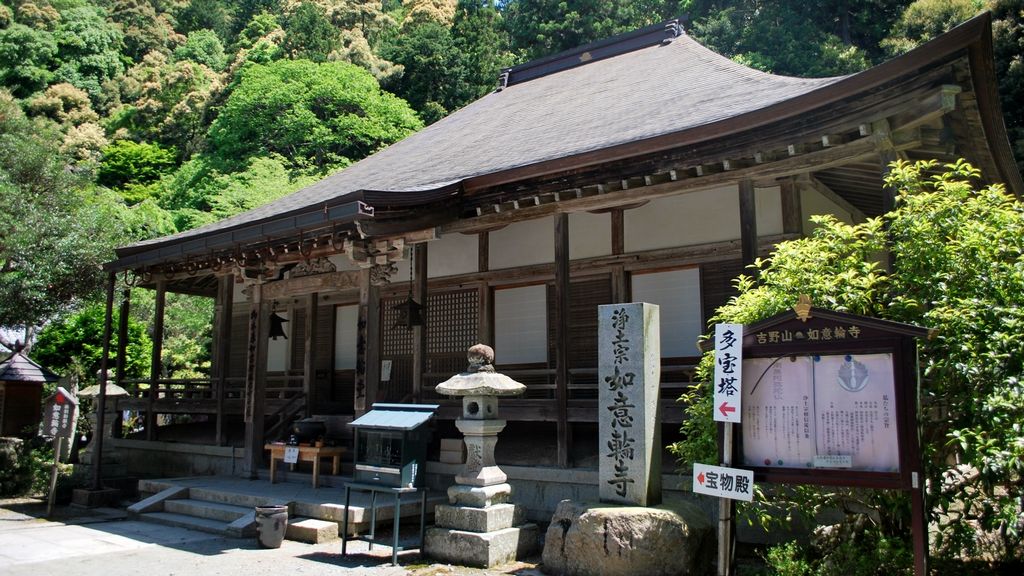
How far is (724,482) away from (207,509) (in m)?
7.29

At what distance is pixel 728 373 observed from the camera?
550 cm

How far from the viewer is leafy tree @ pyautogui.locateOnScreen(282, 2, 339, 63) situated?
130 ft

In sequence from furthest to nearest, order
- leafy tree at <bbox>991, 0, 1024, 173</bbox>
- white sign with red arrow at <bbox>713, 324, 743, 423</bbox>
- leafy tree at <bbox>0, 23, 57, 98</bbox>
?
leafy tree at <bbox>0, 23, 57, 98</bbox> → leafy tree at <bbox>991, 0, 1024, 173</bbox> → white sign with red arrow at <bbox>713, 324, 743, 423</bbox>

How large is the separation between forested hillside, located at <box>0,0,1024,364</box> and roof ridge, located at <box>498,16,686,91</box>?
33.1 feet

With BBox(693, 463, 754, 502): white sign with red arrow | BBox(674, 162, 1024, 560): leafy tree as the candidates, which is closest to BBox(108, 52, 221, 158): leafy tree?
BBox(674, 162, 1024, 560): leafy tree

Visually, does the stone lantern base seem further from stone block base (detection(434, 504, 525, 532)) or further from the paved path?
the paved path

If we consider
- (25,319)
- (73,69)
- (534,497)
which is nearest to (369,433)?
(534,497)

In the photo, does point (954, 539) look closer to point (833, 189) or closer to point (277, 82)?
point (833, 189)

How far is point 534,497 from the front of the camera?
9.10m

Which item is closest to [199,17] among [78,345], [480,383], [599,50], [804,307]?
[78,345]

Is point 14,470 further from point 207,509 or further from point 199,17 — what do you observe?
point 199,17

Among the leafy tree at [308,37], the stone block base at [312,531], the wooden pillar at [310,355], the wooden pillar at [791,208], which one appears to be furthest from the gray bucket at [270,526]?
the leafy tree at [308,37]

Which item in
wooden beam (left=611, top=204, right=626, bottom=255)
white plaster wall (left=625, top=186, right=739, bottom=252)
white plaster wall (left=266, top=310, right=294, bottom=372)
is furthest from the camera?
white plaster wall (left=266, top=310, right=294, bottom=372)

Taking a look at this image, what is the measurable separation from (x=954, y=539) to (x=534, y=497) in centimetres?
494
